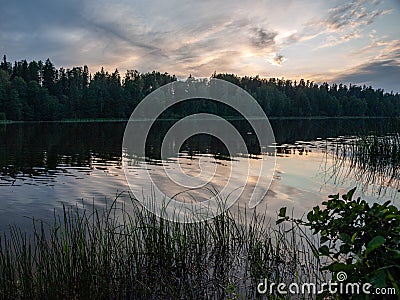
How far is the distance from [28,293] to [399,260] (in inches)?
192

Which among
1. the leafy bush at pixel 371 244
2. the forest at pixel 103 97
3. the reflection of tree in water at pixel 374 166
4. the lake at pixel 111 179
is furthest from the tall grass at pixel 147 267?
the forest at pixel 103 97

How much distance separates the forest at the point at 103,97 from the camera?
9012 centimetres

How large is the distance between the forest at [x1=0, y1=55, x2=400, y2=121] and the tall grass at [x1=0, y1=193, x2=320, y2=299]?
A: 75416 mm

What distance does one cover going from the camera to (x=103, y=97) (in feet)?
338

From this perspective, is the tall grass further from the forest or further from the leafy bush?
the forest

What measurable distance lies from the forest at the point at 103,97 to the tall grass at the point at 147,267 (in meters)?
75.4

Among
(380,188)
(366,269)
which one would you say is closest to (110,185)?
(380,188)

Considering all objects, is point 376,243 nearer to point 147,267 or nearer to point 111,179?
point 147,267

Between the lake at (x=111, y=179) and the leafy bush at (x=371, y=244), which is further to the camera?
the lake at (x=111, y=179)

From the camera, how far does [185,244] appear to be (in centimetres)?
642

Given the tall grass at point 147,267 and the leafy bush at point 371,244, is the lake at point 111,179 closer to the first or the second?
the tall grass at point 147,267

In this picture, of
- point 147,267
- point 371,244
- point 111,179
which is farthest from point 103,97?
point 371,244

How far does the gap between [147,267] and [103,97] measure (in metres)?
102

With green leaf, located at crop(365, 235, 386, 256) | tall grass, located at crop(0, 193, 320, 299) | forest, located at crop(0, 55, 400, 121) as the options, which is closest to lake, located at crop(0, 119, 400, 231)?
tall grass, located at crop(0, 193, 320, 299)
